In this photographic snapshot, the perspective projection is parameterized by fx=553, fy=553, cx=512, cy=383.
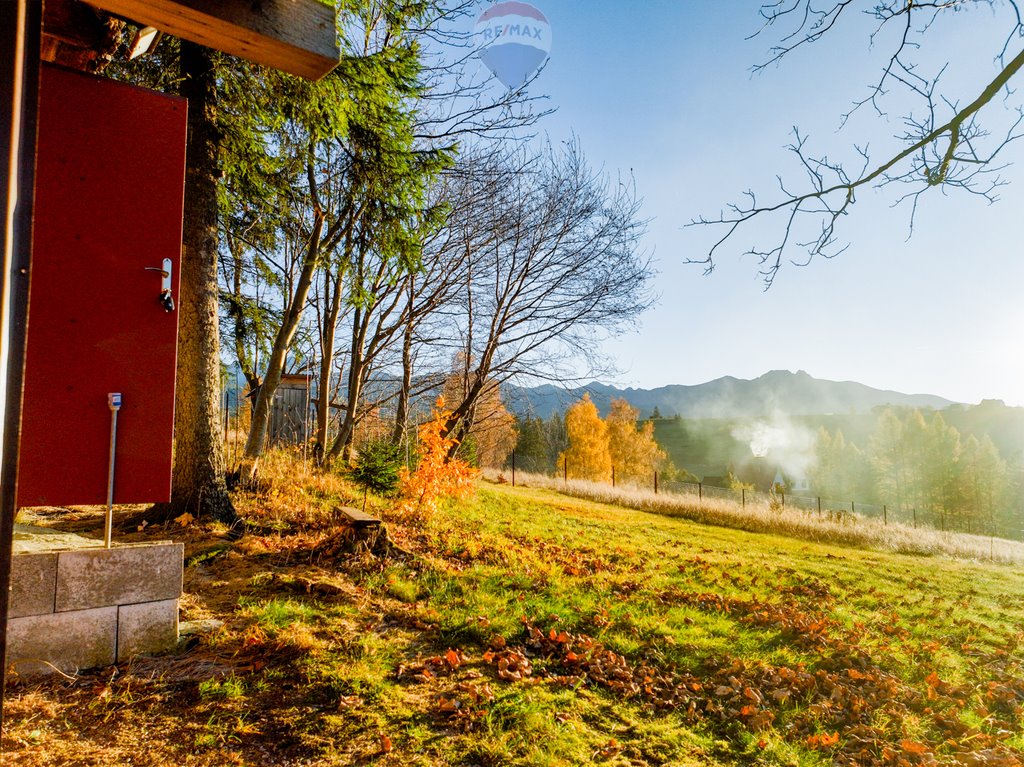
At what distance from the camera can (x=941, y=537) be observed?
48.9ft

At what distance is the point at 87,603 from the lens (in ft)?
10.4

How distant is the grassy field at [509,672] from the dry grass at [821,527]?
7593mm

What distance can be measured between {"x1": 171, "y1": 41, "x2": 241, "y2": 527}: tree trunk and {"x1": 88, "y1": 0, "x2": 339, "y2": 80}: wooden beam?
4.34m

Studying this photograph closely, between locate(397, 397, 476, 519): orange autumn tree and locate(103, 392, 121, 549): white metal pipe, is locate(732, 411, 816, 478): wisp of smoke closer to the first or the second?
locate(397, 397, 476, 519): orange autumn tree

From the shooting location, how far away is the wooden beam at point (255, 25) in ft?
5.71

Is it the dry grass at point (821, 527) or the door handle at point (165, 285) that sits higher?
the door handle at point (165, 285)

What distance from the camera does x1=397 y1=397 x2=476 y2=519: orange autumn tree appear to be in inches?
326

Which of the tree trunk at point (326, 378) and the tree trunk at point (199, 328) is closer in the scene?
the tree trunk at point (199, 328)

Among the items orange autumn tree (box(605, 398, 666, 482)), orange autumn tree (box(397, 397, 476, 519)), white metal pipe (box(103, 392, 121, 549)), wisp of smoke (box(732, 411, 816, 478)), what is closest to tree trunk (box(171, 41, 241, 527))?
white metal pipe (box(103, 392, 121, 549))

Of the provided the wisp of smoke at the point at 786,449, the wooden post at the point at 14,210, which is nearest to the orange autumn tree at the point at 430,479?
the wooden post at the point at 14,210

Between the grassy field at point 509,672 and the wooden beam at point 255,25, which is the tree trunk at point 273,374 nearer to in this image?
the grassy field at point 509,672

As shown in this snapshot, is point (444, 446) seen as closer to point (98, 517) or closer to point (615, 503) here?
point (98, 517)

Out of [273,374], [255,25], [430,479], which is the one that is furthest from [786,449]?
[255,25]

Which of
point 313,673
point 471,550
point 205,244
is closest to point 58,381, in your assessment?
point 313,673
